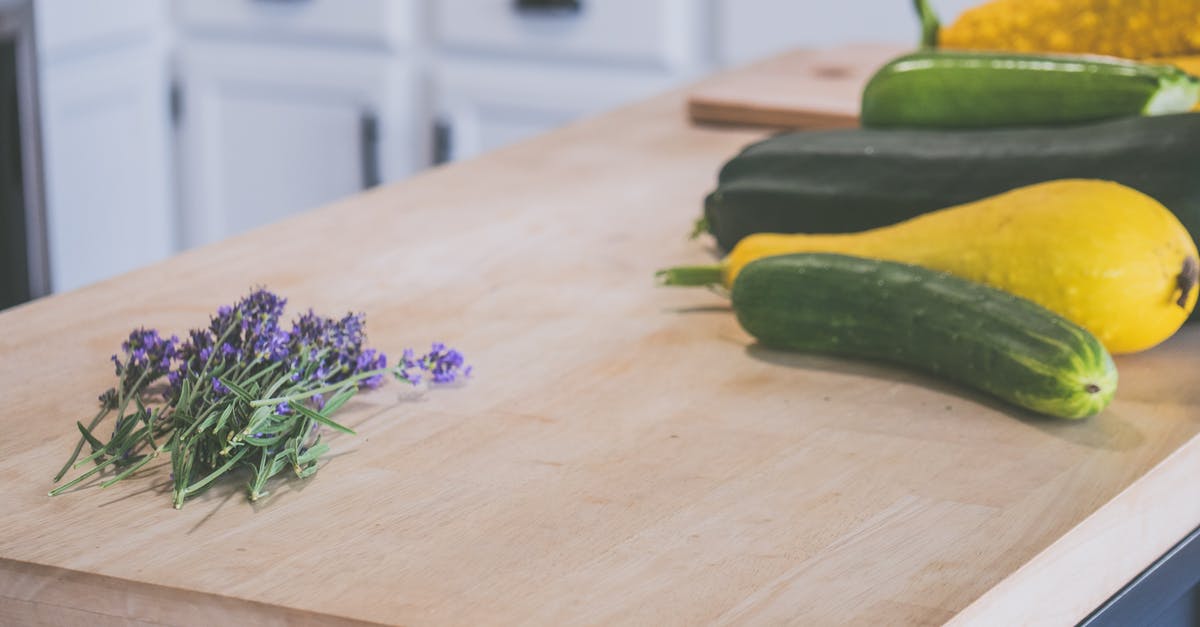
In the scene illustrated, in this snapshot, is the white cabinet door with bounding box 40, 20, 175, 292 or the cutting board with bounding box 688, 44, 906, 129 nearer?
the cutting board with bounding box 688, 44, 906, 129

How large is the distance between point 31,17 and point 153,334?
1871 mm

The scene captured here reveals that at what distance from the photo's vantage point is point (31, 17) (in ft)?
8.53

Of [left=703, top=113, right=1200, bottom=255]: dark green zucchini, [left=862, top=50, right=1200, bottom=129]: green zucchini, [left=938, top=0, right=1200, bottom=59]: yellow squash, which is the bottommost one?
[left=703, top=113, right=1200, bottom=255]: dark green zucchini

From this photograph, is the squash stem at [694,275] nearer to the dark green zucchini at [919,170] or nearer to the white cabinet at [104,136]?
the dark green zucchini at [919,170]

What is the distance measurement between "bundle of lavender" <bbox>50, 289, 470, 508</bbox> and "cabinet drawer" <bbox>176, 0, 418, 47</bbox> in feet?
7.52

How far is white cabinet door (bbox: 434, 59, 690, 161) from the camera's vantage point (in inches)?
119

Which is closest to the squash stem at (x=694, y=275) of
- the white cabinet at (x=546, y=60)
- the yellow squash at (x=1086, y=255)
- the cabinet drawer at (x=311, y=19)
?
the yellow squash at (x=1086, y=255)

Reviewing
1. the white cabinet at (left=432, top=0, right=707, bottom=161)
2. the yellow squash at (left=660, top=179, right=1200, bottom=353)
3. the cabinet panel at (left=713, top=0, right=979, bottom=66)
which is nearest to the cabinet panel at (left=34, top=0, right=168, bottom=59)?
the white cabinet at (left=432, top=0, right=707, bottom=161)

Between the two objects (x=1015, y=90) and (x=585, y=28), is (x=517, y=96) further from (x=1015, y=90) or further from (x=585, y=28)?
(x=1015, y=90)

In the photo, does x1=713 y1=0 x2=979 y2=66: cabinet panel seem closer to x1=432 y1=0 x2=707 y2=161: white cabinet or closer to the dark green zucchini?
x1=432 y1=0 x2=707 y2=161: white cabinet

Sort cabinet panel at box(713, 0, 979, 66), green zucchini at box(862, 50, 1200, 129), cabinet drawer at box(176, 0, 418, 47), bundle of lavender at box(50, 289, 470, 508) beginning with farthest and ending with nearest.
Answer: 1. cabinet drawer at box(176, 0, 418, 47)
2. cabinet panel at box(713, 0, 979, 66)
3. green zucchini at box(862, 50, 1200, 129)
4. bundle of lavender at box(50, 289, 470, 508)

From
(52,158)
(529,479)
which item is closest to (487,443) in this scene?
(529,479)

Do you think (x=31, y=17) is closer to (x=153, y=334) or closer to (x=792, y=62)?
(x=792, y=62)

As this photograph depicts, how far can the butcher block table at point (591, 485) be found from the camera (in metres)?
0.71
